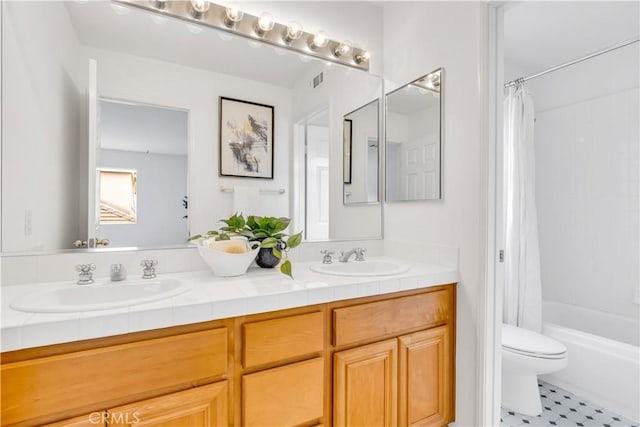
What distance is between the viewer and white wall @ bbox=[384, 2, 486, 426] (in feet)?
4.62

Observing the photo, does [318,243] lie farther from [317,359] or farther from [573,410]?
[573,410]

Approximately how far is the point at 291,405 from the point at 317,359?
169mm

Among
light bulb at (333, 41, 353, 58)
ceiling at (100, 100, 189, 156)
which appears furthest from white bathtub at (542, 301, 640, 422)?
ceiling at (100, 100, 189, 156)

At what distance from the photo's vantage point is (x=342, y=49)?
6.08ft

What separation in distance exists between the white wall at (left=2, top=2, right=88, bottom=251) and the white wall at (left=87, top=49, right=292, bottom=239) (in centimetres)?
12

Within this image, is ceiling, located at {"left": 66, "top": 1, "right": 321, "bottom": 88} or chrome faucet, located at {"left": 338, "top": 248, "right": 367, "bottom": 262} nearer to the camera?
ceiling, located at {"left": 66, "top": 1, "right": 321, "bottom": 88}

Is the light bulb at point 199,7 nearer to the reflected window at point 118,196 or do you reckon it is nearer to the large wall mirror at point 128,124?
the large wall mirror at point 128,124

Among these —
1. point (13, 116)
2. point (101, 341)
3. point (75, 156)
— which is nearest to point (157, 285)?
point (101, 341)

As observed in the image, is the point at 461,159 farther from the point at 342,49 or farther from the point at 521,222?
the point at 521,222

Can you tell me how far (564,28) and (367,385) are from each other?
2597 mm

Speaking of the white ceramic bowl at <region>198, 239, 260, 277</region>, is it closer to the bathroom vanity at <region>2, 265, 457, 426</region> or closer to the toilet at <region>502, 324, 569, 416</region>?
the bathroom vanity at <region>2, 265, 457, 426</region>

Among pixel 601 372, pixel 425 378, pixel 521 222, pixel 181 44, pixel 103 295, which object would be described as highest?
pixel 181 44

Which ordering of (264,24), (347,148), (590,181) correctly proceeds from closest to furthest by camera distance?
(264,24), (347,148), (590,181)

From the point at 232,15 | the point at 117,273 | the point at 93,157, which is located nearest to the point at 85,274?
the point at 117,273
